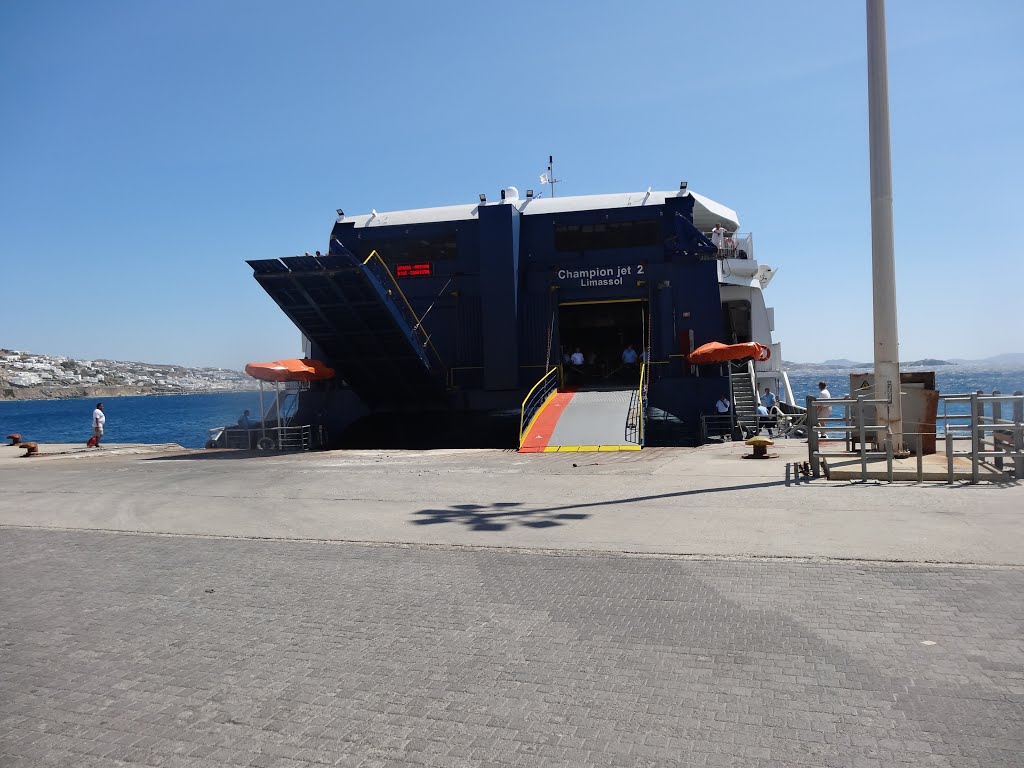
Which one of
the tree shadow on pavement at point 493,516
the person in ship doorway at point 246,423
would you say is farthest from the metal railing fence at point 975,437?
the person in ship doorway at point 246,423

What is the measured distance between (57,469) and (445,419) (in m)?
9.99

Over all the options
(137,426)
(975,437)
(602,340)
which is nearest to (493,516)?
(975,437)

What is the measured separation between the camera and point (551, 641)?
5.23 metres

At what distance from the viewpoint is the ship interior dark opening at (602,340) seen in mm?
25241

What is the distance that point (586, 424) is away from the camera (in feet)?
64.7

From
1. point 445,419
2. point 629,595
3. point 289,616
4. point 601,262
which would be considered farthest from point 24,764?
point 601,262

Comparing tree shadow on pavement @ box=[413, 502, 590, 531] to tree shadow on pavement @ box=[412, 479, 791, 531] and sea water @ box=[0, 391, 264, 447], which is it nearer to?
tree shadow on pavement @ box=[412, 479, 791, 531]

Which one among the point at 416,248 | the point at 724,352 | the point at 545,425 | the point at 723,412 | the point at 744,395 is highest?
the point at 416,248

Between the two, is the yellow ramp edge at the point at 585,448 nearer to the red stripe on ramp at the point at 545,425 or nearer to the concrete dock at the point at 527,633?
the red stripe on ramp at the point at 545,425

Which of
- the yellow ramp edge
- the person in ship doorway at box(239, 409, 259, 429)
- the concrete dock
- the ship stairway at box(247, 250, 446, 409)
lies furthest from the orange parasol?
the concrete dock

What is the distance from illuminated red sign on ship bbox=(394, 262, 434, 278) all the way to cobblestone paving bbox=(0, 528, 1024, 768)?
17450 millimetres

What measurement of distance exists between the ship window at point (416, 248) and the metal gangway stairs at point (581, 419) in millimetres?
4995

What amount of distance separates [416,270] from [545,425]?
7.32 metres

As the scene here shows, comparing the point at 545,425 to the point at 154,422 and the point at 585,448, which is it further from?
the point at 154,422
